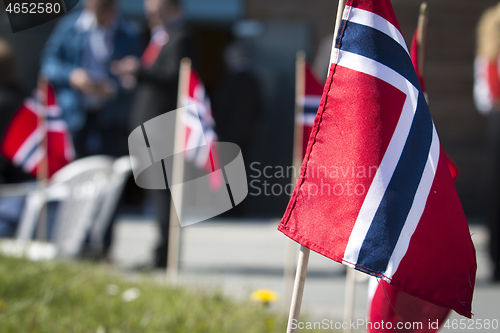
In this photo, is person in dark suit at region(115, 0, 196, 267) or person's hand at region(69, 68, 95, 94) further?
person's hand at region(69, 68, 95, 94)

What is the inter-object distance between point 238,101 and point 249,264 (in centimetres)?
277

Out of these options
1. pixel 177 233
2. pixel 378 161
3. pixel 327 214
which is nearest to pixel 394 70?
pixel 378 161

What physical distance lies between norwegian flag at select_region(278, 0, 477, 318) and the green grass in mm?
1099

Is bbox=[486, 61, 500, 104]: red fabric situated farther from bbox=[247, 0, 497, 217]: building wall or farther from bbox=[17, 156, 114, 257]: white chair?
bbox=[247, 0, 497, 217]: building wall

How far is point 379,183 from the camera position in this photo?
4.86ft

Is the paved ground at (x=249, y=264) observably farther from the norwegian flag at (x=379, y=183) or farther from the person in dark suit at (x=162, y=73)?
the norwegian flag at (x=379, y=183)

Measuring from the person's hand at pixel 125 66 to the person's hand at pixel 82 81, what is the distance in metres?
0.21

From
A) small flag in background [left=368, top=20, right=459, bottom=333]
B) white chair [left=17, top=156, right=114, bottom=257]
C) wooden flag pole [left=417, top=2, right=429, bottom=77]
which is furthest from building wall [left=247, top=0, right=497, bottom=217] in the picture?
small flag in background [left=368, top=20, right=459, bottom=333]

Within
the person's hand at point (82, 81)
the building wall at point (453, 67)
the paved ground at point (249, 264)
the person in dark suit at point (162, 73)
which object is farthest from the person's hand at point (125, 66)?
the building wall at point (453, 67)

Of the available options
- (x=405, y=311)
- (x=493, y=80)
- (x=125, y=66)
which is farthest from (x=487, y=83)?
(x=405, y=311)

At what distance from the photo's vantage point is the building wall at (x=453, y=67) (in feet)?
25.1

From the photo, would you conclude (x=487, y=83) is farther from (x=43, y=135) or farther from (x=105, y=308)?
(x=43, y=135)

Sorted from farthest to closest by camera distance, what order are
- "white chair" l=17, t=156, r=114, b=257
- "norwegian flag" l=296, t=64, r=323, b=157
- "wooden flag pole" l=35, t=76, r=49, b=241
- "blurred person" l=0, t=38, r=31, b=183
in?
→ "blurred person" l=0, t=38, r=31, b=183 → "wooden flag pole" l=35, t=76, r=49, b=241 → "white chair" l=17, t=156, r=114, b=257 → "norwegian flag" l=296, t=64, r=323, b=157

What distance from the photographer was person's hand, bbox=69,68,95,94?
170 inches
